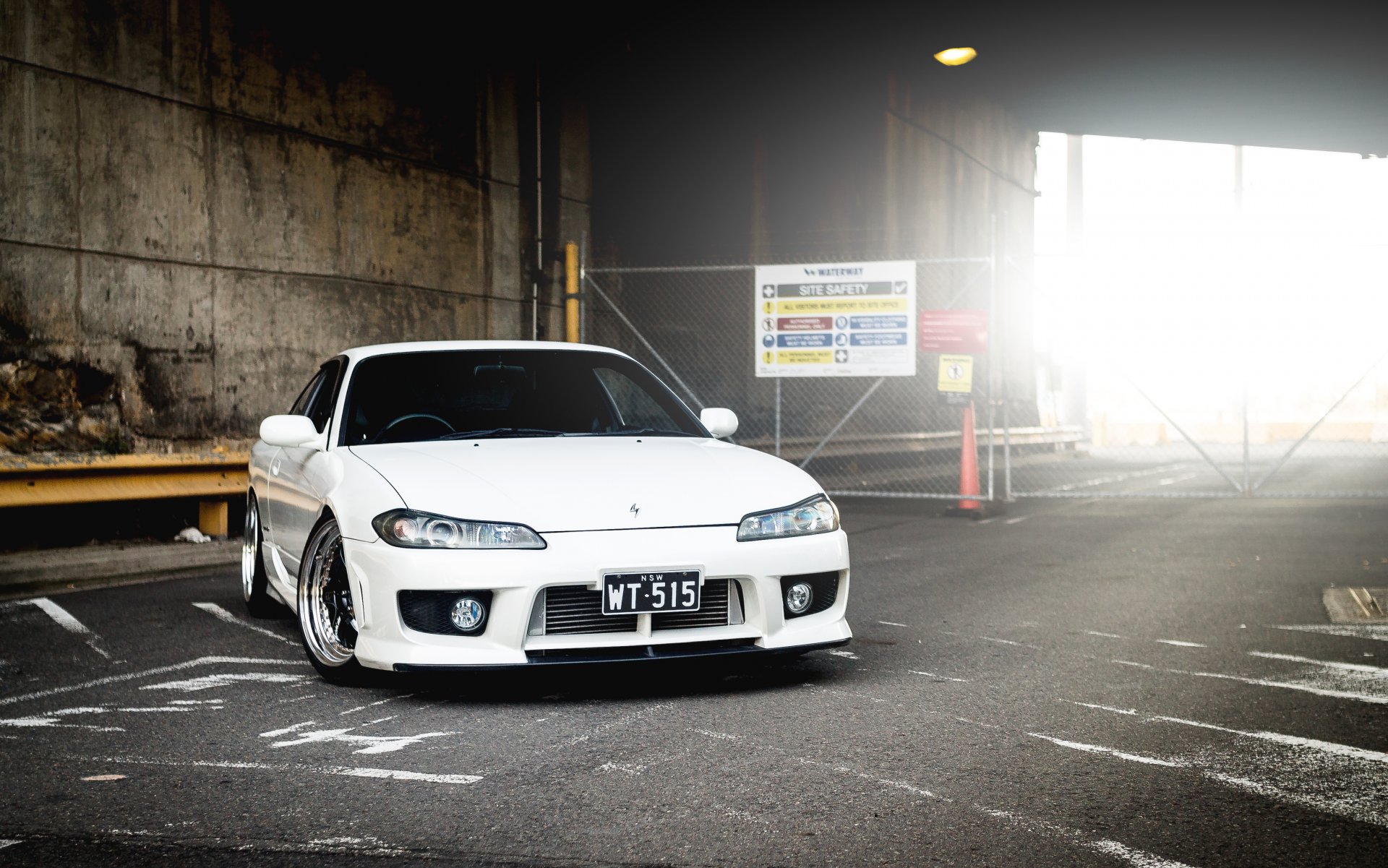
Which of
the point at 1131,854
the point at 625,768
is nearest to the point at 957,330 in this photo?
the point at 625,768

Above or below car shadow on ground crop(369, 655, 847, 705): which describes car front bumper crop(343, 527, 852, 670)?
above

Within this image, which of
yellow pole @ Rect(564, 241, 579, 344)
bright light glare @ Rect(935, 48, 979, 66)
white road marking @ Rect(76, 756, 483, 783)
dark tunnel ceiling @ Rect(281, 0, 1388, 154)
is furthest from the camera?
bright light glare @ Rect(935, 48, 979, 66)

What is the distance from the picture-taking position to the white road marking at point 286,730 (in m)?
4.30

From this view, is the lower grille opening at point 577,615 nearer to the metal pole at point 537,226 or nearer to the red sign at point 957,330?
the red sign at point 957,330

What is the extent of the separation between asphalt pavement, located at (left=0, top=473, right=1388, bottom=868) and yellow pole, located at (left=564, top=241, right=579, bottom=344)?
7.64m

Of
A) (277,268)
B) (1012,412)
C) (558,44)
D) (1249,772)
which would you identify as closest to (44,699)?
(1249,772)

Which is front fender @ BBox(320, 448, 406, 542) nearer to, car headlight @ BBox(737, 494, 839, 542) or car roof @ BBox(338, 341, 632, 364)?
car roof @ BBox(338, 341, 632, 364)

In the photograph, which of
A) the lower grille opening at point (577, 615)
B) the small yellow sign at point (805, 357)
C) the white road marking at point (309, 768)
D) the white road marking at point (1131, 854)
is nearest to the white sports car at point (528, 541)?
the lower grille opening at point (577, 615)

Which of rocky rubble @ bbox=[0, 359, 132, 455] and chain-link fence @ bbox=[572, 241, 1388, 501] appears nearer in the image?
rocky rubble @ bbox=[0, 359, 132, 455]

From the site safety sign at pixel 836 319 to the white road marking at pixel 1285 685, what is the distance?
7198mm

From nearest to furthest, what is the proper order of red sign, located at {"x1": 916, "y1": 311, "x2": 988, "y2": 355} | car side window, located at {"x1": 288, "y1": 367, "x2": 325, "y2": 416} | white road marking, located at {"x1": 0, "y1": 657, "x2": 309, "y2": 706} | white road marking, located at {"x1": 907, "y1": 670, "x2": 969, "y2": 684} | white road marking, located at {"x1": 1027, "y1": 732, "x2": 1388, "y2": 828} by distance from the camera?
1. white road marking, located at {"x1": 1027, "y1": 732, "x2": 1388, "y2": 828}
2. white road marking, located at {"x1": 0, "y1": 657, "x2": 309, "y2": 706}
3. white road marking, located at {"x1": 907, "y1": 670, "x2": 969, "y2": 684}
4. car side window, located at {"x1": 288, "y1": 367, "x2": 325, "y2": 416}
5. red sign, located at {"x1": 916, "y1": 311, "x2": 988, "y2": 355}

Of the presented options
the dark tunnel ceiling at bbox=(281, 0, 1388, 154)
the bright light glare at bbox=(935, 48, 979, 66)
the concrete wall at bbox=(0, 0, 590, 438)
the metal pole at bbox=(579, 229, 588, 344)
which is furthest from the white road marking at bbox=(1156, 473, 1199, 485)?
the concrete wall at bbox=(0, 0, 590, 438)

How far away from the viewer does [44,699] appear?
4.92 metres

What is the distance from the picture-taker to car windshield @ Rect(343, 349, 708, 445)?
5723mm
